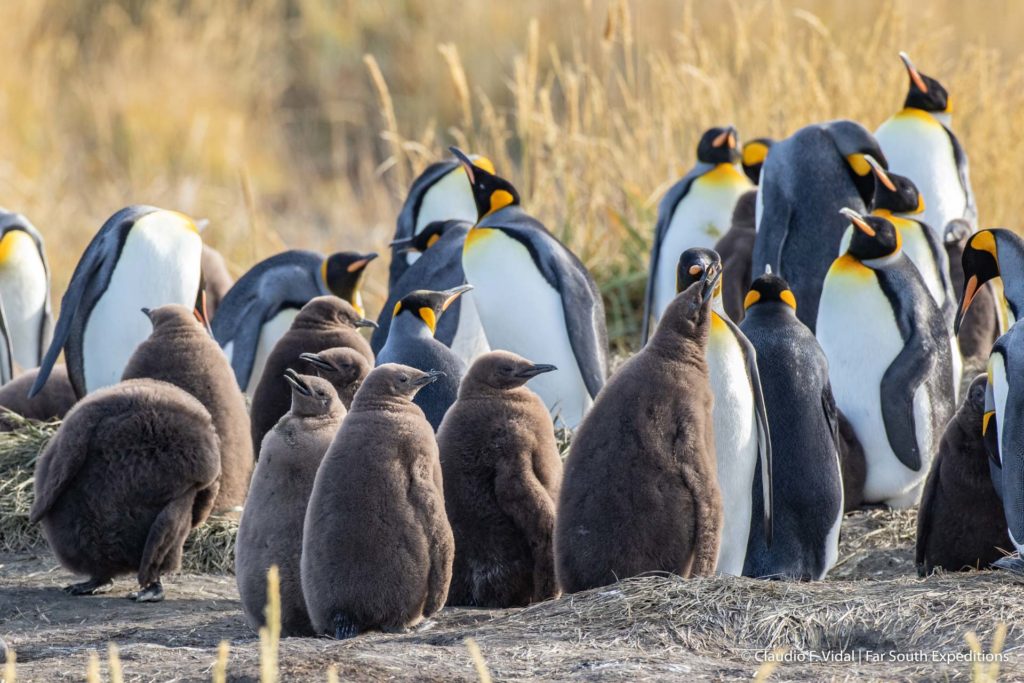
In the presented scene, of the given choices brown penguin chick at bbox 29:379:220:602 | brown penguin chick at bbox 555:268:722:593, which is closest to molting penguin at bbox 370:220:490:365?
brown penguin chick at bbox 29:379:220:602

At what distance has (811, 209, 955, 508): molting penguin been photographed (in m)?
6.75

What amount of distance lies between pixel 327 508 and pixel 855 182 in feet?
15.6

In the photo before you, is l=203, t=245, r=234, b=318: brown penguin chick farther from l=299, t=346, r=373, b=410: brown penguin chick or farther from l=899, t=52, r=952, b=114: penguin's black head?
l=899, t=52, r=952, b=114: penguin's black head

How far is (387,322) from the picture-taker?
7609mm

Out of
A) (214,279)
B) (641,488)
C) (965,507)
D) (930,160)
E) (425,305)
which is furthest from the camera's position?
(214,279)

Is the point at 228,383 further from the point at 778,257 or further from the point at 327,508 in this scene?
the point at 778,257

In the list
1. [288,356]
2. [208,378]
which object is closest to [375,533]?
[208,378]

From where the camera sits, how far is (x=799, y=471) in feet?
18.5

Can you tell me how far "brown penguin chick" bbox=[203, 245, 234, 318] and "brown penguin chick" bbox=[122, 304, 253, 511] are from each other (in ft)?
11.4

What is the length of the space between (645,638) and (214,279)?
20.4 feet

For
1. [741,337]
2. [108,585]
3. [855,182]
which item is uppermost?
[855,182]

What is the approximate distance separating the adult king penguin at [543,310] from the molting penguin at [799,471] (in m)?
1.78

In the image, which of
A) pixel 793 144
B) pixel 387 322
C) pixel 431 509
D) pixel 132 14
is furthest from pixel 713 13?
pixel 431 509

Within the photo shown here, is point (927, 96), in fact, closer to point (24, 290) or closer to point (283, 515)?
point (24, 290)
